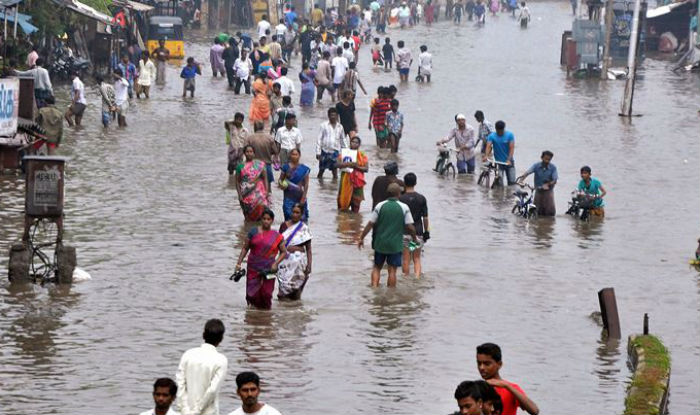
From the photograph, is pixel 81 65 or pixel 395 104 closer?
pixel 395 104

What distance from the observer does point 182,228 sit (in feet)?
63.7

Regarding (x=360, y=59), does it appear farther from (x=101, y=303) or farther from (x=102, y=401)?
(x=102, y=401)

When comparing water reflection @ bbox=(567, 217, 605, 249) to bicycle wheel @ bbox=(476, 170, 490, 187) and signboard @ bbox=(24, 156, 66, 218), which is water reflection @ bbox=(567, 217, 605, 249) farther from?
signboard @ bbox=(24, 156, 66, 218)

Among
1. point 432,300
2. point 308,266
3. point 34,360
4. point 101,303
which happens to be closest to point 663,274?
point 432,300

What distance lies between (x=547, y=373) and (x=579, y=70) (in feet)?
107

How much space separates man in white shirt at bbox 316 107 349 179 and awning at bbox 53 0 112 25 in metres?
14.0

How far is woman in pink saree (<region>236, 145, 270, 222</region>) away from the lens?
19.0 meters

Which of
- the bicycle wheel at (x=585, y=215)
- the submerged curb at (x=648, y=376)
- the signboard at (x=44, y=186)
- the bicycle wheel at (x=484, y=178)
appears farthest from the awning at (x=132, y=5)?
the submerged curb at (x=648, y=376)

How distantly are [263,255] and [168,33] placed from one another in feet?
108

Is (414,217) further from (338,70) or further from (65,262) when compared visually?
(338,70)

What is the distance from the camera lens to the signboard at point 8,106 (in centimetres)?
2188

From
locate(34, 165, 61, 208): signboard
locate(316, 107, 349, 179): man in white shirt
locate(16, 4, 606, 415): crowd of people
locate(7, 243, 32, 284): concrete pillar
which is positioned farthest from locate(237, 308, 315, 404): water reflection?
locate(316, 107, 349, 179): man in white shirt

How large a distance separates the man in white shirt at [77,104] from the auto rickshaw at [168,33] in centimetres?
1722

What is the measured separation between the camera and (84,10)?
36125 mm
